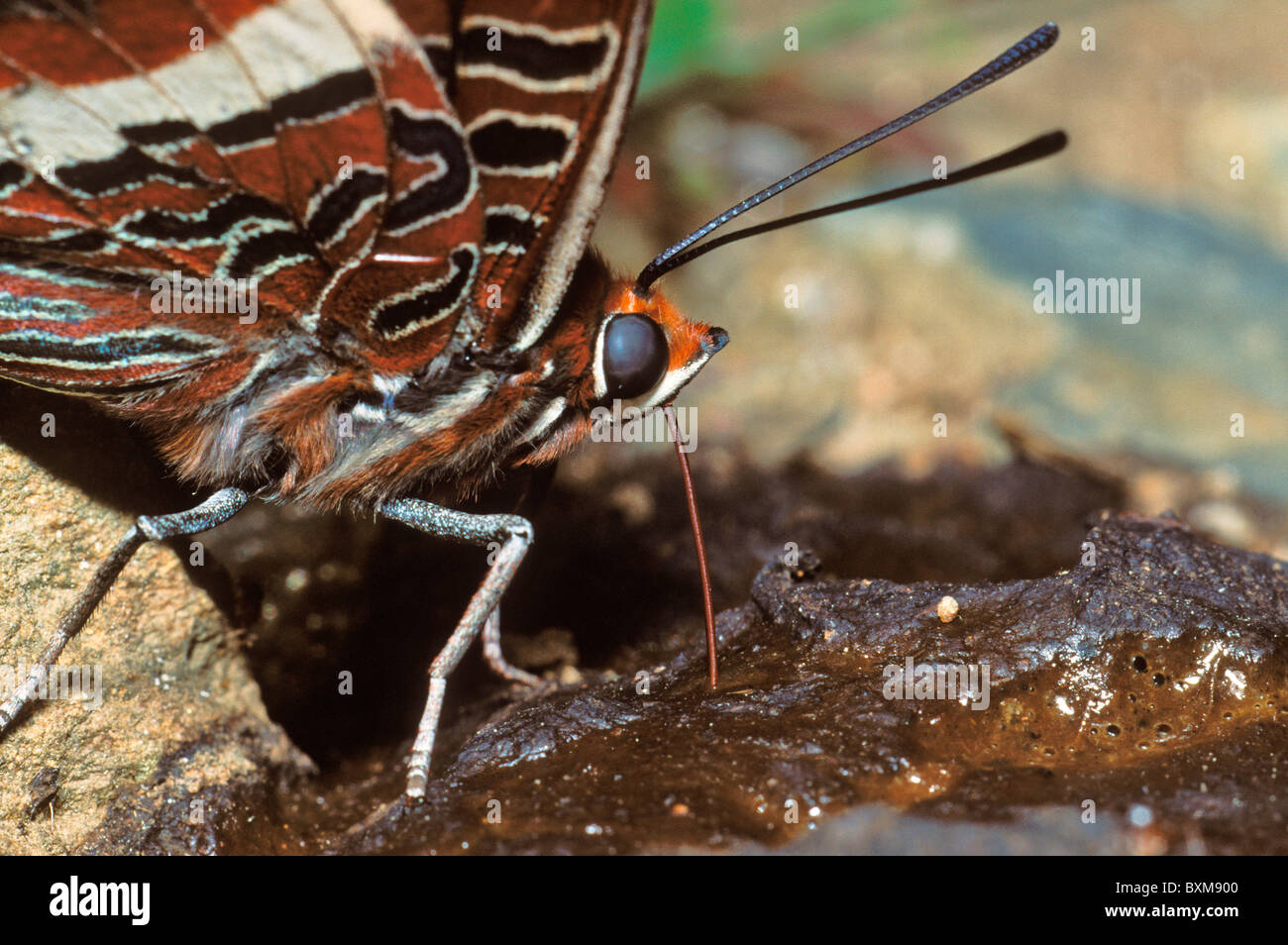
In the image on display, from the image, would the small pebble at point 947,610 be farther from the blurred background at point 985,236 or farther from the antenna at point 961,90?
the blurred background at point 985,236

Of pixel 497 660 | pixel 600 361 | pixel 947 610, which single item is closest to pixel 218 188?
pixel 600 361

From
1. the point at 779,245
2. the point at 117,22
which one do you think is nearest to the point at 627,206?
the point at 779,245

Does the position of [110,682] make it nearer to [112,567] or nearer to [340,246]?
[112,567]

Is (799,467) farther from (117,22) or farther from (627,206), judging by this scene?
(117,22)

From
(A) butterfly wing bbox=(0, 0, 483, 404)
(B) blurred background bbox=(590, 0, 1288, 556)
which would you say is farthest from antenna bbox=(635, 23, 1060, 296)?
(B) blurred background bbox=(590, 0, 1288, 556)

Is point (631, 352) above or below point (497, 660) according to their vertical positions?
above
